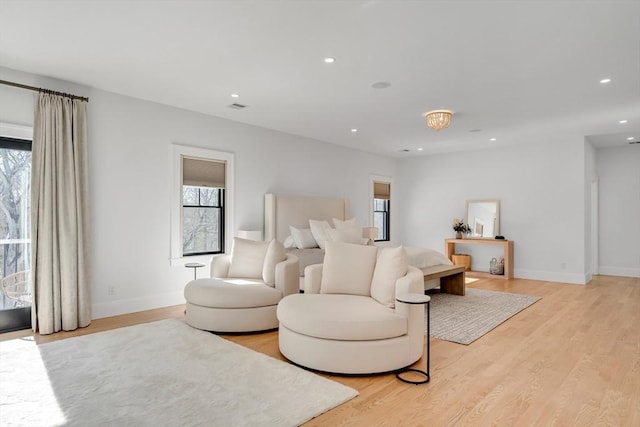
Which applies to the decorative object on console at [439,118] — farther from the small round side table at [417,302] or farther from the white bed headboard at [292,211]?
the small round side table at [417,302]

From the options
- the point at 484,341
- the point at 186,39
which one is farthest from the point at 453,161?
the point at 186,39

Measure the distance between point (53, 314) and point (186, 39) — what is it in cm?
314

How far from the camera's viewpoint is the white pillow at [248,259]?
4453mm

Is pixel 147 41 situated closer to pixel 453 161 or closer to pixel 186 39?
pixel 186 39

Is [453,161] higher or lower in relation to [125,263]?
higher

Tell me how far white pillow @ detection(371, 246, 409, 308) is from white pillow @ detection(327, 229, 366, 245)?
2.18m

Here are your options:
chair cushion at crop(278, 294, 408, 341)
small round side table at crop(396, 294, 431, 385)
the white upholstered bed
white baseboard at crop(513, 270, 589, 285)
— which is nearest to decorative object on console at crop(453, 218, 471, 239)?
white baseboard at crop(513, 270, 589, 285)

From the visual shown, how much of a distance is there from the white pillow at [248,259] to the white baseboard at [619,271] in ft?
24.6

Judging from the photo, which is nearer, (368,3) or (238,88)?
(368,3)

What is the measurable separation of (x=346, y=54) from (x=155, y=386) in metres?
3.09

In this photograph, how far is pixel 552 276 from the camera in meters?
7.21

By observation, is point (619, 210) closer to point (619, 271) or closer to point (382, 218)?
point (619, 271)

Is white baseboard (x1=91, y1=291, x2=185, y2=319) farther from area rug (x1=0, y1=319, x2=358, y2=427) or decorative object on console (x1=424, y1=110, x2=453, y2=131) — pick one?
decorative object on console (x1=424, y1=110, x2=453, y2=131)

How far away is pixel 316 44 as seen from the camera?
3.21 meters
